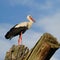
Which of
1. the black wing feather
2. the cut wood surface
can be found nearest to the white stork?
the black wing feather

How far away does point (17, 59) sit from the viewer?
8.25 metres

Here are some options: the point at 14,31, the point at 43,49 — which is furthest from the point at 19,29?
the point at 43,49

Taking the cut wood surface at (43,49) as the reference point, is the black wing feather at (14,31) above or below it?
above

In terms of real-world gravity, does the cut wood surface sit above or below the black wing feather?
below

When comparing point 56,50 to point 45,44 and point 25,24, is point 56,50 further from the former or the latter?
point 25,24

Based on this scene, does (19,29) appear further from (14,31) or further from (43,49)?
(43,49)

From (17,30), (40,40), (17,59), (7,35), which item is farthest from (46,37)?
(17,30)

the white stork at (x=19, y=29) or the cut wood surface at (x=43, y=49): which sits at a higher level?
the white stork at (x=19, y=29)

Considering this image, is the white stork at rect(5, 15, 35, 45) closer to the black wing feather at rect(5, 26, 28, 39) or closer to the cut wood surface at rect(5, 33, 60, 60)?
the black wing feather at rect(5, 26, 28, 39)

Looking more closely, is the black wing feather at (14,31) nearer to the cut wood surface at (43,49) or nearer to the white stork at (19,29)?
the white stork at (19,29)

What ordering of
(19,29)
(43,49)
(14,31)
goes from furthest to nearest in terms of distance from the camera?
(19,29) → (14,31) → (43,49)

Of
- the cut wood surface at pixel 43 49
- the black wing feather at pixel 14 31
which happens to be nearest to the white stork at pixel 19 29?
the black wing feather at pixel 14 31

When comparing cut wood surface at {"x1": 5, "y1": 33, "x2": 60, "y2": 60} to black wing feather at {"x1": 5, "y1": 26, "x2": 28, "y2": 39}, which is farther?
black wing feather at {"x1": 5, "y1": 26, "x2": 28, "y2": 39}

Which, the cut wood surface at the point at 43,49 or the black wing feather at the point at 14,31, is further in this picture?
the black wing feather at the point at 14,31
